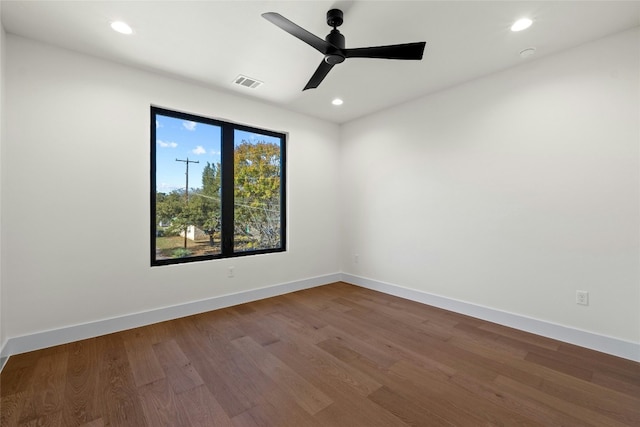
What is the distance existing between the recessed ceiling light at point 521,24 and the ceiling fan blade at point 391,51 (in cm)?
82

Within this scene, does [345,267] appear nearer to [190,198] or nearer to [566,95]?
[190,198]

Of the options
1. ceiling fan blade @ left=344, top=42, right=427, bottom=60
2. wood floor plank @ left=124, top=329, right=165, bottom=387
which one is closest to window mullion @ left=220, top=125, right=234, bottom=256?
wood floor plank @ left=124, top=329, right=165, bottom=387

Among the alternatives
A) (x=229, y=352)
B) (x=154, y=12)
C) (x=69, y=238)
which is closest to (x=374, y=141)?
(x=154, y=12)

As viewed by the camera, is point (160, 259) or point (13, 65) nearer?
point (13, 65)

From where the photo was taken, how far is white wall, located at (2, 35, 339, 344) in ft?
7.77

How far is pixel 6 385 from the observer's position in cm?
190

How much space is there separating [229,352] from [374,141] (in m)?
3.40

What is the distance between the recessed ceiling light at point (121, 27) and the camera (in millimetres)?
2232

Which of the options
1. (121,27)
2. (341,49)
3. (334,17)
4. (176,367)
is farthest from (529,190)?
(121,27)

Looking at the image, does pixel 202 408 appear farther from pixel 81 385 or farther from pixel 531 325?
pixel 531 325

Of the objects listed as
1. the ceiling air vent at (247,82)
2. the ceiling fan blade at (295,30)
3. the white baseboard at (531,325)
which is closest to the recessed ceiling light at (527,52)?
the ceiling fan blade at (295,30)

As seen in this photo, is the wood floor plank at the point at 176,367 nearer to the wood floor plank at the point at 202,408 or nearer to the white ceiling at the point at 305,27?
the wood floor plank at the point at 202,408

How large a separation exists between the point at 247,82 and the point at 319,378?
3108 mm

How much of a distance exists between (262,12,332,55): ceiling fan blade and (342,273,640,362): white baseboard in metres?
3.07
